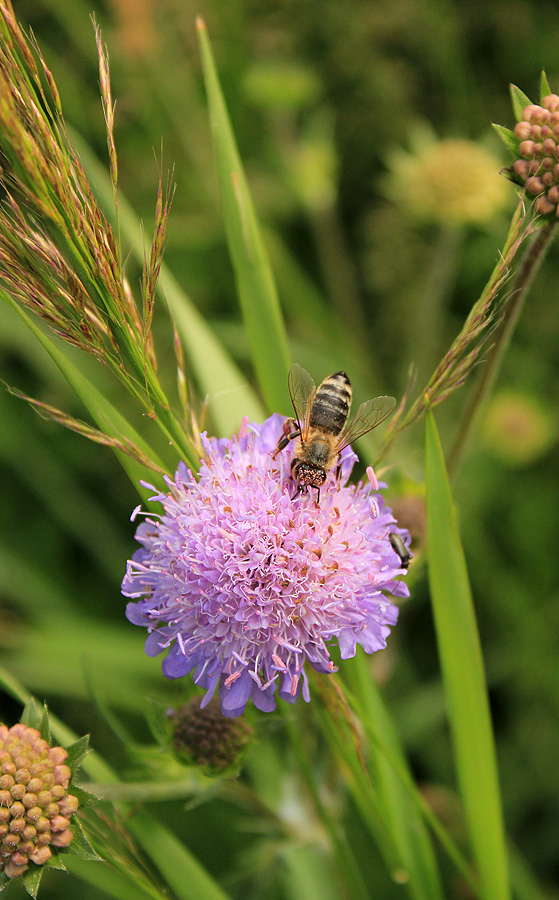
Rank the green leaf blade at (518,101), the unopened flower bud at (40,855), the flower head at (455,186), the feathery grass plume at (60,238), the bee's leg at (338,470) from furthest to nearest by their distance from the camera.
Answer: the flower head at (455,186), the bee's leg at (338,470), the green leaf blade at (518,101), the unopened flower bud at (40,855), the feathery grass plume at (60,238)

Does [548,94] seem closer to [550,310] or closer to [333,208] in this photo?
[550,310]

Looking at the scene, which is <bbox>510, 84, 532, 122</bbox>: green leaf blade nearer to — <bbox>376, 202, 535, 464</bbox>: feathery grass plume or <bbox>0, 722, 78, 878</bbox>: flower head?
<bbox>376, 202, 535, 464</bbox>: feathery grass plume

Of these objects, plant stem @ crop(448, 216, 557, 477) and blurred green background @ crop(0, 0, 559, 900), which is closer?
plant stem @ crop(448, 216, 557, 477)

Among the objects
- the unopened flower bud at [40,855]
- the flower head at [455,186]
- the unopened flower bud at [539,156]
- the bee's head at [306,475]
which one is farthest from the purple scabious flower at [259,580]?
the flower head at [455,186]

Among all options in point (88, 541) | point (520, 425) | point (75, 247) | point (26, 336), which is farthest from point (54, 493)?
point (75, 247)

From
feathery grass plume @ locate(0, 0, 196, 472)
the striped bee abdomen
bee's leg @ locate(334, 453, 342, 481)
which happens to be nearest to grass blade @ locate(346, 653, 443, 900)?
bee's leg @ locate(334, 453, 342, 481)

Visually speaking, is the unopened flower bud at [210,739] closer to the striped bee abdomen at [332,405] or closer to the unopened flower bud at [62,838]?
the unopened flower bud at [62,838]

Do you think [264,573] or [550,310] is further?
[550,310]
